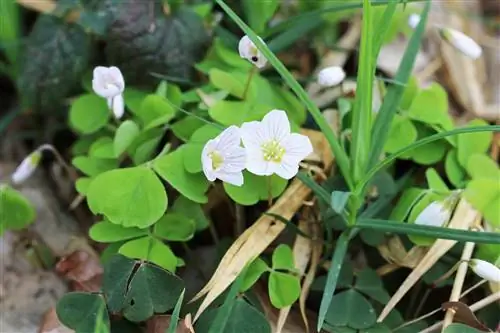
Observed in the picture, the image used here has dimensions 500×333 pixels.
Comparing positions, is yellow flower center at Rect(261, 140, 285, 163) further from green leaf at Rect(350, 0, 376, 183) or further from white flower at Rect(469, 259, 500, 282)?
white flower at Rect(469, 259, 500, 282)

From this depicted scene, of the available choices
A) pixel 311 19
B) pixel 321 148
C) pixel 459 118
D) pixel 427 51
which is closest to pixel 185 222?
pixel 321 148

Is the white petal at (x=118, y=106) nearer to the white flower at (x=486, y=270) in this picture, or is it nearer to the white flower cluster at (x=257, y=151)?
the white flower cluster at (x=257, y=151)

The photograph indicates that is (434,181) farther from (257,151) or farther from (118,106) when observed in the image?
(118,106)

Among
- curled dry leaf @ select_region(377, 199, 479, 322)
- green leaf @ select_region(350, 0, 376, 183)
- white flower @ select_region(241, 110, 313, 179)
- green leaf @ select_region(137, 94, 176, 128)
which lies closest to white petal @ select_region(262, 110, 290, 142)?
white flower @ select_region(241, 110, 313, 179)

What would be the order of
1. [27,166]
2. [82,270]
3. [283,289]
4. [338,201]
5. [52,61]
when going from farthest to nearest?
[52,61]
[27,166]
[82,270]
[283,289]
[338,201]

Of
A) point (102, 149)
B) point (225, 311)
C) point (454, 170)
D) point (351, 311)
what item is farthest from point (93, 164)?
point (454, 170)

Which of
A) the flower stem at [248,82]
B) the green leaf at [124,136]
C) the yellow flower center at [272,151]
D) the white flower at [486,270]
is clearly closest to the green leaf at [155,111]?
the green leaf at [124,136]

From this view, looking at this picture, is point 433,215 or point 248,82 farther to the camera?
point 248,82
